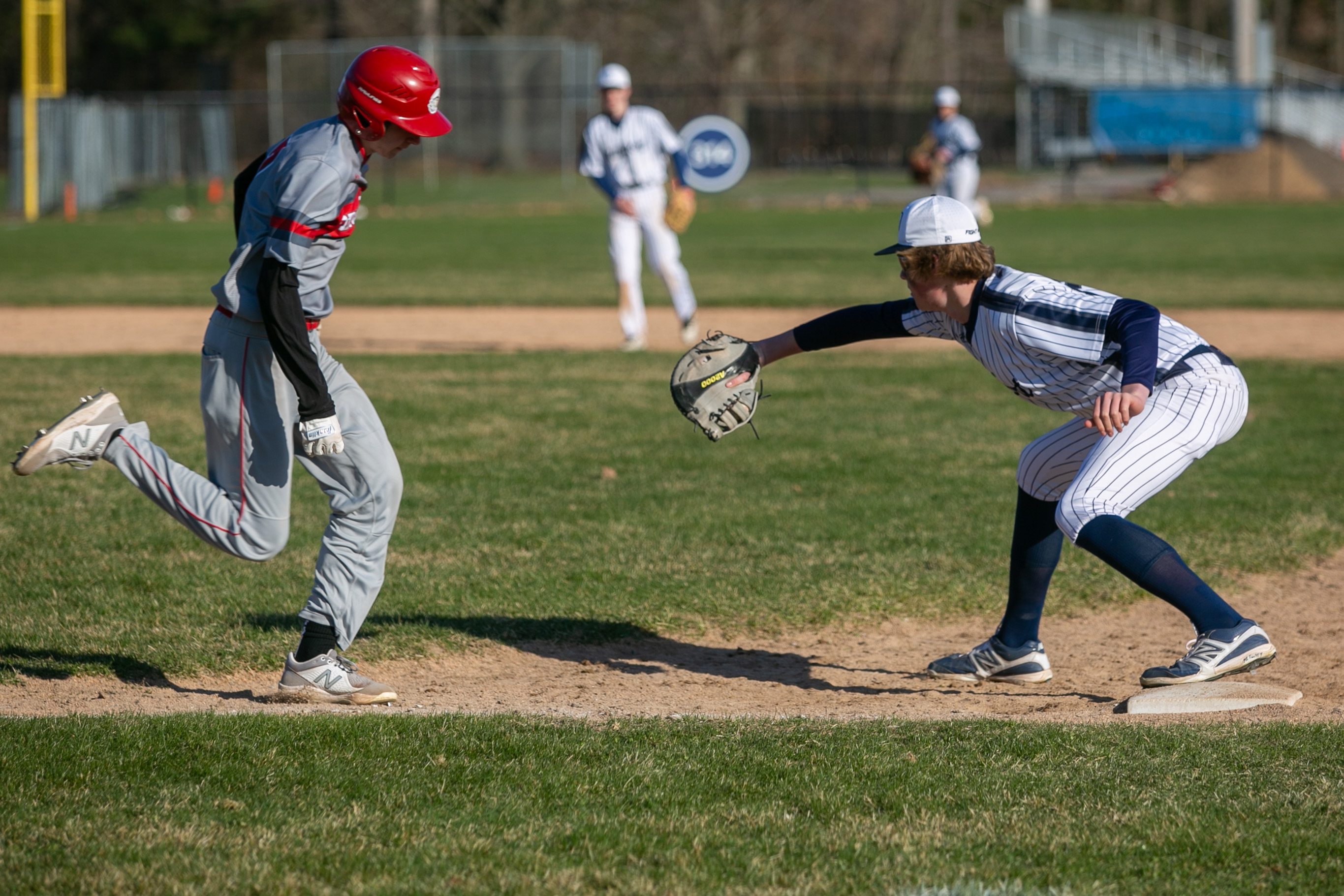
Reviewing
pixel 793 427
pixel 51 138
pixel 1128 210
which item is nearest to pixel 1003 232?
pixel 1128 210

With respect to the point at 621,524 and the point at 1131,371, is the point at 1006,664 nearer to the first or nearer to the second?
the point at 1131,371

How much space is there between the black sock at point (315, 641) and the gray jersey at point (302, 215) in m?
1.00

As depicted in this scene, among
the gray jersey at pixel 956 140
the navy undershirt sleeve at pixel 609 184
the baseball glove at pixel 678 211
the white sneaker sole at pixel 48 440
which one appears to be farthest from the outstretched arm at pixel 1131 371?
the gray jersey at pixel 956 140

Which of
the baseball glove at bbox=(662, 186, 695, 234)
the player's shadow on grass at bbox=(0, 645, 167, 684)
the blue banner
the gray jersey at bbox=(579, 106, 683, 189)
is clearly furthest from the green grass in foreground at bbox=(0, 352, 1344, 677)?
the blue banner

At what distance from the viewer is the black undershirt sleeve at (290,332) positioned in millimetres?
3910

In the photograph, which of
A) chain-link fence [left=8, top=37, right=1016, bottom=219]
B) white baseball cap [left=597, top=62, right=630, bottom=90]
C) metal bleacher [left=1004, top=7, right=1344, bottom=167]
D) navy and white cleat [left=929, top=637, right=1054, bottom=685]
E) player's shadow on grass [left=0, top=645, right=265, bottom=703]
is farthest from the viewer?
metal bleacher [left=1004, top=7, right=1344, bottom=167]

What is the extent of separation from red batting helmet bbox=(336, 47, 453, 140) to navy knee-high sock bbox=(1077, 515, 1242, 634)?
7.29 ft

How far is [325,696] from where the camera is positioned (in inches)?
178

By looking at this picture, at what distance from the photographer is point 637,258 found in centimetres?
1252

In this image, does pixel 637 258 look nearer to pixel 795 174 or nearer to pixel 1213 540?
pixel 1213 540

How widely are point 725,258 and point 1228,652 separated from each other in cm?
1740

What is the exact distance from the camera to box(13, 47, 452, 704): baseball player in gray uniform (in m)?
3.97

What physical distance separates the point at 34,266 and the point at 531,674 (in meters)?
17.1

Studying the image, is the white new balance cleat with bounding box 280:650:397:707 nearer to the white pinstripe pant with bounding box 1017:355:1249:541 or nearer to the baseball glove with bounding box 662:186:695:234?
the white pinstripe pant with bounding box 1017:355:1249:541
